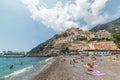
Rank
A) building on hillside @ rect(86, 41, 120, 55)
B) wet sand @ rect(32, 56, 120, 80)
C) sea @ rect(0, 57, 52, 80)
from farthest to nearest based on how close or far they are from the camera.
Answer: building on hillside @ rect(86, 41, 120, 55), sea @ rect(0, 57, 52, 80), wet sand @ rect(32, 56, 120, 80)

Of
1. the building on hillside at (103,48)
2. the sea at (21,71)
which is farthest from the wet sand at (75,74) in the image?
the building on hillside at (103,48)

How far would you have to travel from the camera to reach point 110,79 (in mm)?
29156

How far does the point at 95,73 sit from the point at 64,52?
14070cm

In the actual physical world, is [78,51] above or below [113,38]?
below

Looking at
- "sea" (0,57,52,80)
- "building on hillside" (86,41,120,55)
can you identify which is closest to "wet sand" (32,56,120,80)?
"sea" (0,57,52,80)

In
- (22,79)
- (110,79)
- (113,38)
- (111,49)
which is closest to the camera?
(110,79)

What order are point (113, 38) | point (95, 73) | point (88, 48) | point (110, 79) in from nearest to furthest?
point (110, 79), point (95, 73), point (88, 48), point (113, 38)

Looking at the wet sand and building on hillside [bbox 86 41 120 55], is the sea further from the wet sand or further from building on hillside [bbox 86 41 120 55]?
building on hillside [bbox 86 41 120 55]


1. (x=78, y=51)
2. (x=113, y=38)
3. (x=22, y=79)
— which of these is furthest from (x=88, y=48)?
(x=22, y=79)

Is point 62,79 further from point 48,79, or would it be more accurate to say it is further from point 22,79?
point 22,79

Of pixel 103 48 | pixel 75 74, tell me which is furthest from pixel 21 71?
pixel 103 48

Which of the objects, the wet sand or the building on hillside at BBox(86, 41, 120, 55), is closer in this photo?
the wet sand

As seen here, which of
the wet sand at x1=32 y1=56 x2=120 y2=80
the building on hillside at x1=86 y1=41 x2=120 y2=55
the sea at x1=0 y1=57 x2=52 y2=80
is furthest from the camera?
the building on hillside at x1=86 y1=41 x2=120 y2=55

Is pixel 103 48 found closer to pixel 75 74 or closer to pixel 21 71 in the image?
pixel 21 71
